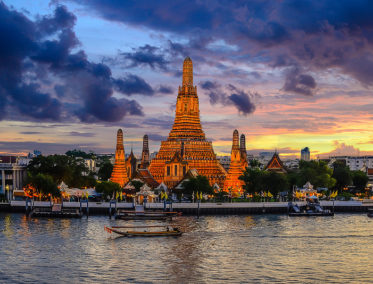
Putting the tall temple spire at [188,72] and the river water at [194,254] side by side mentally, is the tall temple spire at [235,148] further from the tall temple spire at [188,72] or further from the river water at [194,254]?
the river water at [194,254]

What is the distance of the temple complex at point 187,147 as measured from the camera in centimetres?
12962

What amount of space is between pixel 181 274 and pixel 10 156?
305 feet

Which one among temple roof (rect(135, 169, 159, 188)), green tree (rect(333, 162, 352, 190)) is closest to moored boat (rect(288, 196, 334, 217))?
green tree (rect(333, 162, 352, 190))

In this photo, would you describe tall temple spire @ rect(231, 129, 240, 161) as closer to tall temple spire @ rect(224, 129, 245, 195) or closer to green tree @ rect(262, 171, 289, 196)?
tall temple spire @ rect(224, 129, 245, 195)

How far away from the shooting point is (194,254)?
55812mm

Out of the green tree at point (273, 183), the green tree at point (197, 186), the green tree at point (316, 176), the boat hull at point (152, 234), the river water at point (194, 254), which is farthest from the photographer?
the green tree at point (316, 176)

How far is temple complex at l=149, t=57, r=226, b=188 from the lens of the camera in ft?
425

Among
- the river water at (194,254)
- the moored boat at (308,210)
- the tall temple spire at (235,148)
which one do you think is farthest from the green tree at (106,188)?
the moored boat at (308,210)

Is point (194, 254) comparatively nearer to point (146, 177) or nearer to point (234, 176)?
point (234, 176)

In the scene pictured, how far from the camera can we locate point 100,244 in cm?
6156

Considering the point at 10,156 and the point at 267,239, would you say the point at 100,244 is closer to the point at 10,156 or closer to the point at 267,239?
the point at 267,239

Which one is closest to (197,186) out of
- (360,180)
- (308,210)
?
(308,210)

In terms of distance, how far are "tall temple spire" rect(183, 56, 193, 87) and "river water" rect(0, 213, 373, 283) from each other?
6283 centimetres

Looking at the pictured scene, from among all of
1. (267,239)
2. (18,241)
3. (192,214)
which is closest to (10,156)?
(192,214)
